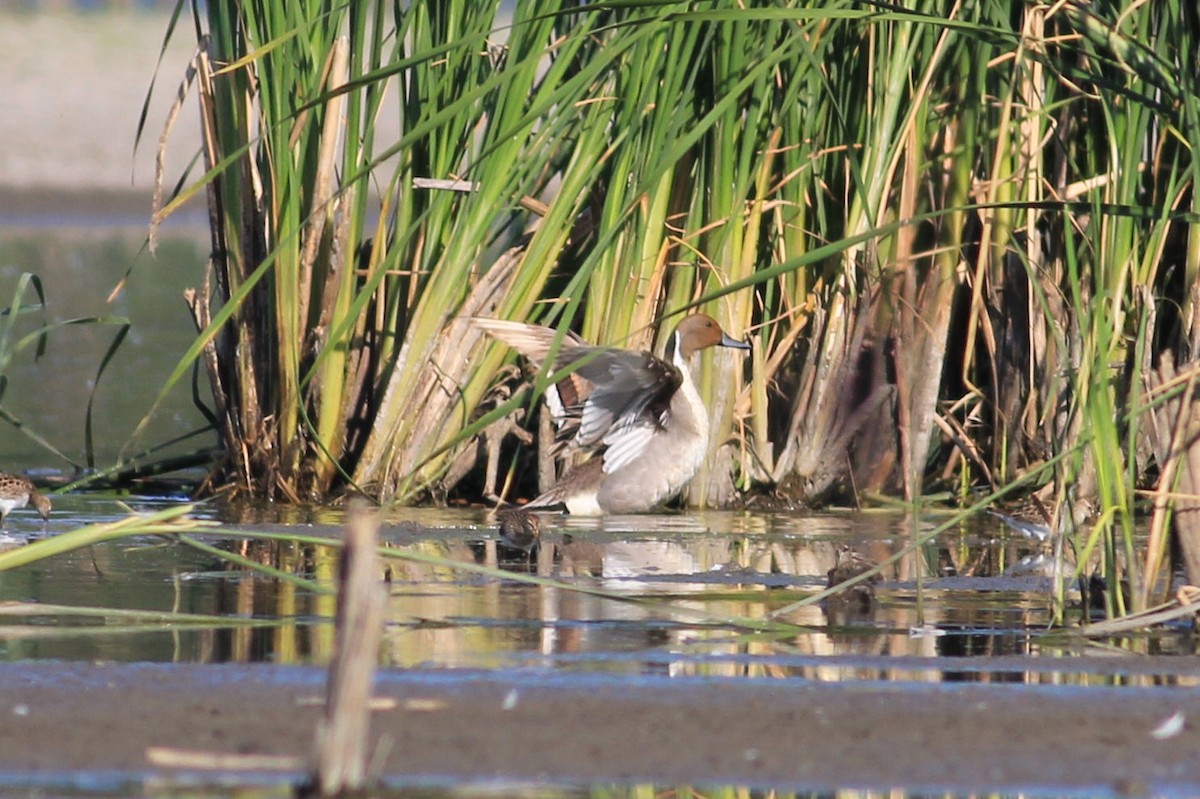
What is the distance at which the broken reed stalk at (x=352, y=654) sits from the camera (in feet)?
11.3

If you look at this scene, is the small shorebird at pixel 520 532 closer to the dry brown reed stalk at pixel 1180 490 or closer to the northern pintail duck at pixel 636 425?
the northern pintail duck at pixel 636 425

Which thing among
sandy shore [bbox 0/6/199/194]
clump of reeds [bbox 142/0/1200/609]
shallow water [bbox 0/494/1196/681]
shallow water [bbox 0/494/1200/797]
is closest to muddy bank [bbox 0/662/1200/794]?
shallow water [bbox 0/494/1200/797]

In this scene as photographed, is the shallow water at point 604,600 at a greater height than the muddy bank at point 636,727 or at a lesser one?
lesser

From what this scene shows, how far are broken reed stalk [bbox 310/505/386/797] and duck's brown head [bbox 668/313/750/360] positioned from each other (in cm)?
409

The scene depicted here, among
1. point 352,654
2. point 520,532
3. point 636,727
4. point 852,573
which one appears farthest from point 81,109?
point 352,654

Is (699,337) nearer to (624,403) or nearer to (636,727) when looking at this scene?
(624,403)

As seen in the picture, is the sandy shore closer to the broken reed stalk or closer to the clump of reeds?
the clump of reeds

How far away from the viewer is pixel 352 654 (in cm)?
346

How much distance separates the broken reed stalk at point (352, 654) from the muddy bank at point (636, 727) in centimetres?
31

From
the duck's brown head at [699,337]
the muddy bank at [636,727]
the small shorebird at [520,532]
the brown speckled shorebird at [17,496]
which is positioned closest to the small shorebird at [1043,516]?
the muddy bank at [636,727]

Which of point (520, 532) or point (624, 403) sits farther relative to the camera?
point (624, 403)

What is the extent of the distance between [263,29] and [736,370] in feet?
7.24

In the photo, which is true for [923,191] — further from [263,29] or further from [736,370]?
[263,29]

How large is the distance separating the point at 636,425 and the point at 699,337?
0.51 m
